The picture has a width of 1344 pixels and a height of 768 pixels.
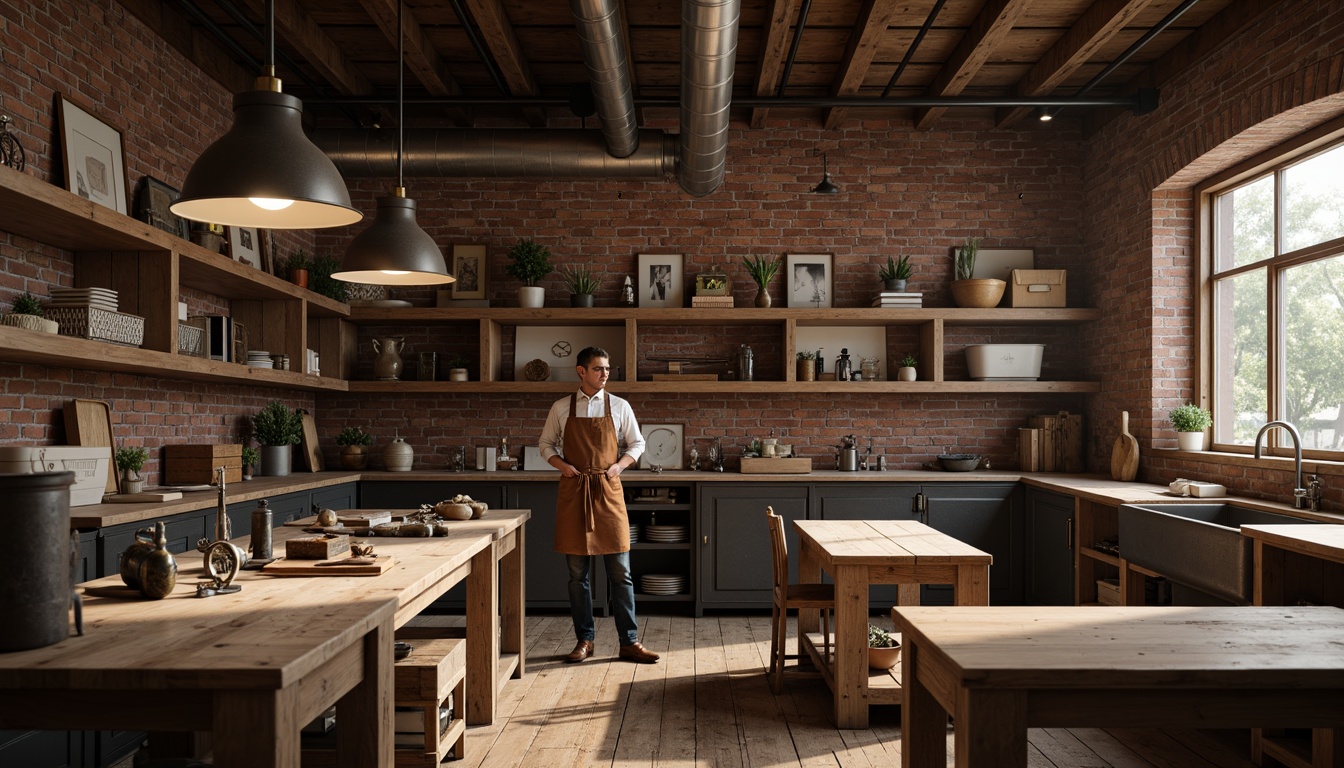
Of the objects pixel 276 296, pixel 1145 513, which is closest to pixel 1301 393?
pixel 1145 513

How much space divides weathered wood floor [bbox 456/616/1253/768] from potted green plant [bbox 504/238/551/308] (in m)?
2.95

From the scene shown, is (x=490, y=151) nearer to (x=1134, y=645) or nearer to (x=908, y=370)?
(x=908, y=370)

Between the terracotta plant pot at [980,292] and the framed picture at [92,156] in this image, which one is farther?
the terracotta plant pot at [980,292]

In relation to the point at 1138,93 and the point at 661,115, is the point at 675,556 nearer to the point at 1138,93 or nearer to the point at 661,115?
the point at 661,115

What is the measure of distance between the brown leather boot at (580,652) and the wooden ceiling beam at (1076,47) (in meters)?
4.82

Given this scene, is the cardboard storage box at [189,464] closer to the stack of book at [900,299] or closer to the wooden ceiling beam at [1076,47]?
the stack of book at [900,299]

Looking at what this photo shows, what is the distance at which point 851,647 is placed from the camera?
4305mm

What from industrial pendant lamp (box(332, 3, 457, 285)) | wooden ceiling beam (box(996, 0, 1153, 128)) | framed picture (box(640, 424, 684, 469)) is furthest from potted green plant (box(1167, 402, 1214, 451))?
industrial pendant lamp (box(332, 3, 457, 285))

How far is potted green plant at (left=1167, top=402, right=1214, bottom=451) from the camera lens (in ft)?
19.4

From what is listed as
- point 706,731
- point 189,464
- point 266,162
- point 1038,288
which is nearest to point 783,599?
point 706,731

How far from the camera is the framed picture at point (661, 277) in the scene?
7586mm

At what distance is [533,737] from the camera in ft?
13.7

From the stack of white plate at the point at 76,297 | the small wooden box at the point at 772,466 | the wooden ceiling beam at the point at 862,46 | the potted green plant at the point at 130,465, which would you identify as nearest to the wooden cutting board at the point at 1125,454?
the small wooden box at the point at 772,466

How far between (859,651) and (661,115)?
495 cm
